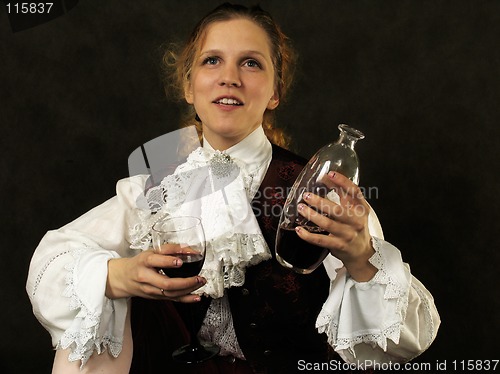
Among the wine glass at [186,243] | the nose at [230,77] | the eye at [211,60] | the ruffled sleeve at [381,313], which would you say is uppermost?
the eye at [211,60]

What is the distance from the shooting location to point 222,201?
6.36 feet

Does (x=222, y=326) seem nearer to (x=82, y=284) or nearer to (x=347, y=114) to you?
(x=82, y=284)

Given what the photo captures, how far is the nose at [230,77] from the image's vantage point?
192 centimetres

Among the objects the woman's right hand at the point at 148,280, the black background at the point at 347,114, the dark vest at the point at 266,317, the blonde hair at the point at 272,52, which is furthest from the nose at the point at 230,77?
the black background at the point at 347,114

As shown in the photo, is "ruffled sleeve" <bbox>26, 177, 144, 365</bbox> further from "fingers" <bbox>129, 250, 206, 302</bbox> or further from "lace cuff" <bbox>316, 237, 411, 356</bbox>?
"lace cuff" <bbox>316, 237, 411, 356</bbox>

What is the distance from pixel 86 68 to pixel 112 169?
1.32ft

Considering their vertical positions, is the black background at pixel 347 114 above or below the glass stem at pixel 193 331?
above

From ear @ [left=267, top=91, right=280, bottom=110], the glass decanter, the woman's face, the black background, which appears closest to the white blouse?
the glass decanter

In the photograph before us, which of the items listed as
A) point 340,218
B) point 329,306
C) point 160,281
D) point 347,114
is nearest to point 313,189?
point 340,218

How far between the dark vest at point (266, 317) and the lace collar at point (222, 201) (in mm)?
47

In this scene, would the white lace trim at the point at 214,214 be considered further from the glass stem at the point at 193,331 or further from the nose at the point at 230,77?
the nose at the point at 230,77

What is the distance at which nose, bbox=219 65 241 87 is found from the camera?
1.92 m

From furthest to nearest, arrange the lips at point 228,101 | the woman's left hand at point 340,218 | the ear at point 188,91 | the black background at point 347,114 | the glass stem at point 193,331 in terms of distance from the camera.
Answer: the black background at point 347,114 < the ear at point 188,91 < the lips at point 228,101 < the glass stem at point 193,331 < the woman's left hand at point 340,218

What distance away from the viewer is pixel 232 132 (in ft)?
6.44
